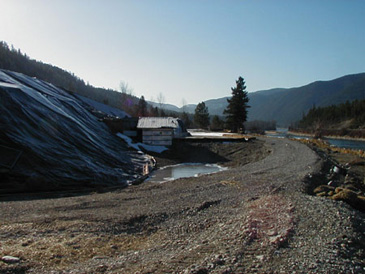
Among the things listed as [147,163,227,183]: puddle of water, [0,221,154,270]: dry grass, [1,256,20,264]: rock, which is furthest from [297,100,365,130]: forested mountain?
[1,256,20,264]: rock

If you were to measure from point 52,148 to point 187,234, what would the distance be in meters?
8.46

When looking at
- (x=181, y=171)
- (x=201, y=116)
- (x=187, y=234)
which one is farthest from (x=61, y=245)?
(x=201, y=116)

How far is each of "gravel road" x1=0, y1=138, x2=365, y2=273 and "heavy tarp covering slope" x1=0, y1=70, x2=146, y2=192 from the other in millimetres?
2433

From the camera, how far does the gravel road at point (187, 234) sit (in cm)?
359

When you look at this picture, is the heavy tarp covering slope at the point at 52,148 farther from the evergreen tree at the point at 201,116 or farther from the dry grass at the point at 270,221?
the evergreen tree at the point at 201,116

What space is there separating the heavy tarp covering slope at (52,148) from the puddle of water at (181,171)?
1.10m

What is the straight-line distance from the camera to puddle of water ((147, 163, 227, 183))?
529 inches

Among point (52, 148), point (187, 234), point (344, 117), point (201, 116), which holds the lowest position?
point (187, 234)

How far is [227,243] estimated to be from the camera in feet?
14.0

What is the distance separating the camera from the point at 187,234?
5055 millimetres

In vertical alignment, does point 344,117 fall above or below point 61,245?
above

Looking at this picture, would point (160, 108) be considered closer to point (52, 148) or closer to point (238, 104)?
point (238, 104)

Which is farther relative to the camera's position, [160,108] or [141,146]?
[160,108]

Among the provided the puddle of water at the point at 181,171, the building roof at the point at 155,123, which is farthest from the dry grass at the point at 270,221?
the building roof at the point at 155,123
